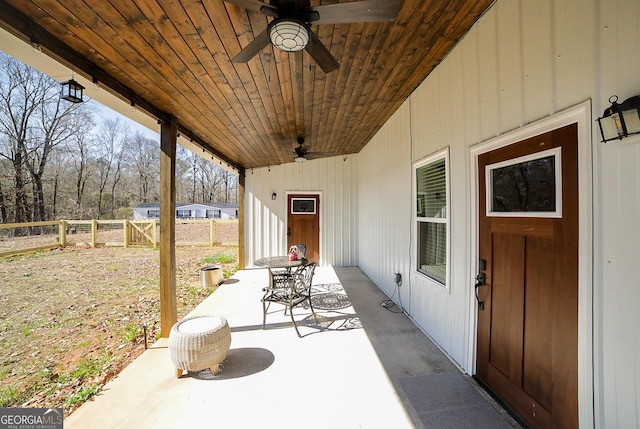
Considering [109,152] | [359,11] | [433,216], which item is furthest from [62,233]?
[109,152]

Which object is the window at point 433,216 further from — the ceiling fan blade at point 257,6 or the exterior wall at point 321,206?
the exterior wall at point 321,206

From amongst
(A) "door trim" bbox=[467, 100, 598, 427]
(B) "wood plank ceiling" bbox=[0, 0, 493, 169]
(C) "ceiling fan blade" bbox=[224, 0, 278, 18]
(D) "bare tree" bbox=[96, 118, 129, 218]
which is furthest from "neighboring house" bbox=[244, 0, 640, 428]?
(D) "bare tree" bbox=[96, 118, 129, 218]

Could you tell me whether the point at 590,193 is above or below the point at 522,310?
above

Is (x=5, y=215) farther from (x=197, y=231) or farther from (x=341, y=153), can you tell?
(x=341, y=153)

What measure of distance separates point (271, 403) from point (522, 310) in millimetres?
2034

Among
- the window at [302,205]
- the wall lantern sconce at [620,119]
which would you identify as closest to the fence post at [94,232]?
the window at [302,205]

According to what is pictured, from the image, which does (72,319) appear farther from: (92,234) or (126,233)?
(92,234)

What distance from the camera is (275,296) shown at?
144 inches

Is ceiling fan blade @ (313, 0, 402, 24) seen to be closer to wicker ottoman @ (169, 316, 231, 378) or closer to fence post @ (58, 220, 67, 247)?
wicker ottoman @ (169, 316, 231, 378)

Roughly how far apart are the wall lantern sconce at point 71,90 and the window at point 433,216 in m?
3.47

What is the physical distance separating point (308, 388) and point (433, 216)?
2.35 m

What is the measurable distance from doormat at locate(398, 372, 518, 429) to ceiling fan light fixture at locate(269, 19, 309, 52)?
2.78 m

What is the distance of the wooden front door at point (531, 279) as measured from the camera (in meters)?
1.51

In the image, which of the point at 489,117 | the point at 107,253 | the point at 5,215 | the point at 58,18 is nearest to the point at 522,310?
the point at 489,117
